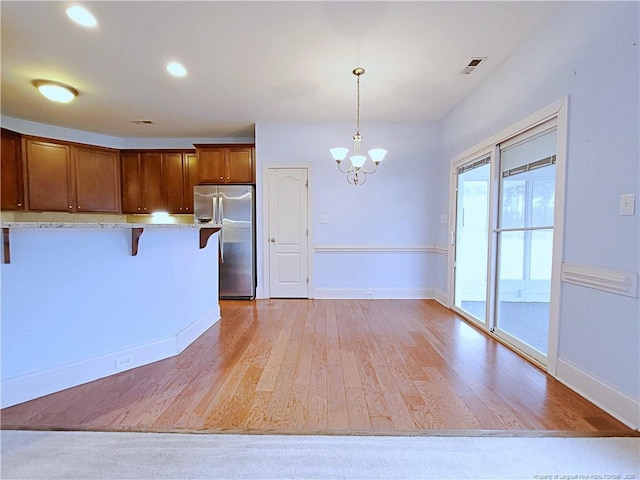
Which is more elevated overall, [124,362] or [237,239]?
[237,239]

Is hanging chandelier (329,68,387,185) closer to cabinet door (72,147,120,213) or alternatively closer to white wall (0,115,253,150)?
white wall (0,115,253,150)

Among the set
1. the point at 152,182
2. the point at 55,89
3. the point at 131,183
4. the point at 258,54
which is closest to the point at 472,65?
the point at 258,54

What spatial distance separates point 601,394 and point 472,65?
112 inches

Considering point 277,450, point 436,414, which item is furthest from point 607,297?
point 277,450

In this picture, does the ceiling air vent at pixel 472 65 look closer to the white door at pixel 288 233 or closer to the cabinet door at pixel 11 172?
the white door at pixel 288 233

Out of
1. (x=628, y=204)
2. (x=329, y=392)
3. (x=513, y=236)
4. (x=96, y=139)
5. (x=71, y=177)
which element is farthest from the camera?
(x=96, y=139)

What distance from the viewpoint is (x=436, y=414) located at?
67.1 inches

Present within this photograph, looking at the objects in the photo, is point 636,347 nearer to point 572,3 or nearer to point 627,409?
point 627,409

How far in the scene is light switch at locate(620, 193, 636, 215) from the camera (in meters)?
1.61

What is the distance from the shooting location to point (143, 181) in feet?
16.8

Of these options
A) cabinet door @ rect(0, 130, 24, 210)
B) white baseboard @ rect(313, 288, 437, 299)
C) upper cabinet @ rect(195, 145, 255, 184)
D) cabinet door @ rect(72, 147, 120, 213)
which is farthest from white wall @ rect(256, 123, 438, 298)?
cabinet door @ rect(0, 130, 24, 210)

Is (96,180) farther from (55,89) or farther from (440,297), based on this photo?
(440,297)

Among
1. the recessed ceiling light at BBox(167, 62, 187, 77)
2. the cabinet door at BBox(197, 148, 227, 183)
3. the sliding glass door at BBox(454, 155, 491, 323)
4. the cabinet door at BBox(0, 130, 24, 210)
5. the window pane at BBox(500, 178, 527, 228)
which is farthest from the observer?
the cabinet door at BBox(197, 148, 227, 183)

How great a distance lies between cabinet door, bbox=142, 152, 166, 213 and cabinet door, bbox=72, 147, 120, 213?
46cm
